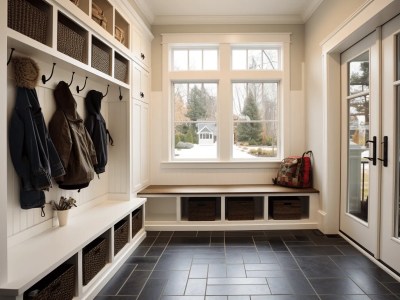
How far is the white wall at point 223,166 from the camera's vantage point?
4004 mm

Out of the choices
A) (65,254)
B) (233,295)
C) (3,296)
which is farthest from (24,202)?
(233,295)

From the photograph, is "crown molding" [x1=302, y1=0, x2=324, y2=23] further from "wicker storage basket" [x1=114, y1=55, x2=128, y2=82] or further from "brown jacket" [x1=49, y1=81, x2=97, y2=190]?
"brown jacket" [x1=49, y1=81, x2=97, y2=190]

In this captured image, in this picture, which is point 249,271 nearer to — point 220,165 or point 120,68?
point 220,165

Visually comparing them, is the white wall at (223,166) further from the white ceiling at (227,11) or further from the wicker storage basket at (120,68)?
the wicker storage basket at (120,68)

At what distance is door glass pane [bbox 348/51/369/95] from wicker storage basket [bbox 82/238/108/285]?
2864 mm

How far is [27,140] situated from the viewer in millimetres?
1741

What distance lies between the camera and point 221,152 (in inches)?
160

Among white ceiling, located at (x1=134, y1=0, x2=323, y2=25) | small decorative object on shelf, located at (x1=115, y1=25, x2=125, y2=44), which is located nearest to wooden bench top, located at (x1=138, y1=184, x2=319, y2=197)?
small decorative object on shelf, located at (x1=115, y1=25, x2=125, y2=44)

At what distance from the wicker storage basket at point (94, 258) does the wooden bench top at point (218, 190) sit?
119cm

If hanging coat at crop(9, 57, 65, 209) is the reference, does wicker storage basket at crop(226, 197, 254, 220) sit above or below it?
below

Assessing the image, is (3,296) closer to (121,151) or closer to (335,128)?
(121,151)

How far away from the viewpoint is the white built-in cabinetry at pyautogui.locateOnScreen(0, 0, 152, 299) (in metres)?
1.50

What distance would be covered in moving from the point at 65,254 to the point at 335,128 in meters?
3.03

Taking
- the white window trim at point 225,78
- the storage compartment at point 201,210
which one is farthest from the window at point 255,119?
the storage compartment at point 201,210
